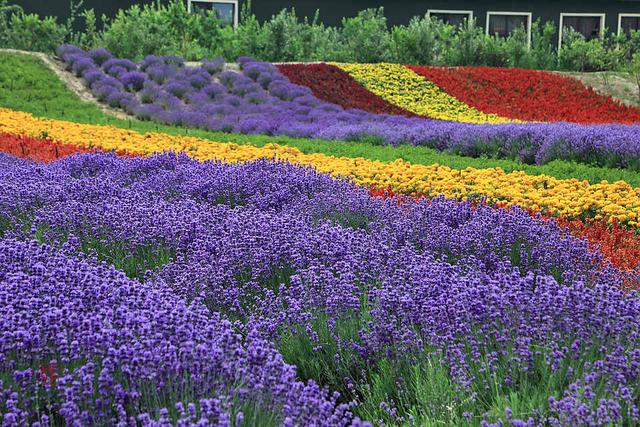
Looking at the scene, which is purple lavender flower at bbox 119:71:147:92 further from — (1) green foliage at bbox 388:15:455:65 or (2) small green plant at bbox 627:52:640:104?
(2) small green plant at bbox 627:52:640:104

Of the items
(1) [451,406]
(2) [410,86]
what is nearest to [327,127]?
(2) [410,86]

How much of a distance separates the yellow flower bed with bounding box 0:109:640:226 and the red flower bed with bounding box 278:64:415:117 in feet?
25.1

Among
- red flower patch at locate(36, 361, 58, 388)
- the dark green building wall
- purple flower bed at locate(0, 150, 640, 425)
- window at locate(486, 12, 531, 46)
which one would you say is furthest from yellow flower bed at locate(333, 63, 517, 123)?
red flower patch at locate(36, 361, 58, 388)

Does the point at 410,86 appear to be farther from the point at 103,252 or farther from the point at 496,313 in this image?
the point at 496,313

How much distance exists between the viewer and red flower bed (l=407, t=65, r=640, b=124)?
19641 mm

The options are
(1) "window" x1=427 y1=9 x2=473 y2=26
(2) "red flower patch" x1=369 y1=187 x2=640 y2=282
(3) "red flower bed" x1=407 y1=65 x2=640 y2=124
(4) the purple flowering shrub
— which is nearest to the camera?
(4) the purple flowering shrub

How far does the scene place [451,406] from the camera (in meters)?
3.13

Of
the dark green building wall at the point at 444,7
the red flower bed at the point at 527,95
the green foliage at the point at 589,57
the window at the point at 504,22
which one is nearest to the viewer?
the red flower bed at the point at 527,95

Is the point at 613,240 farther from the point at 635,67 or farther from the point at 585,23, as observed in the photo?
the point at 585,23

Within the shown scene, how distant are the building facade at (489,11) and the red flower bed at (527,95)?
27.3 ft

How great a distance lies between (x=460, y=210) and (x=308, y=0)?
84.8 ft

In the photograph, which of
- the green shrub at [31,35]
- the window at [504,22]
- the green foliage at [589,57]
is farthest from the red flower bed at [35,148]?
the window at [504,22]

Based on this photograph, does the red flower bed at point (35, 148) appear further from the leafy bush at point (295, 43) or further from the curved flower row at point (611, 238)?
the leafy bush at point (295, 43)

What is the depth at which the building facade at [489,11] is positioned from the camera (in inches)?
1214
